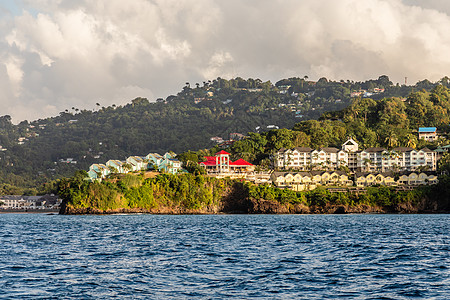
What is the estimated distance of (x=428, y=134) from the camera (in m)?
189

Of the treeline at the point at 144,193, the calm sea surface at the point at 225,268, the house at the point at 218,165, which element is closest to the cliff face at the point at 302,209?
the treeline at the point at 144,193

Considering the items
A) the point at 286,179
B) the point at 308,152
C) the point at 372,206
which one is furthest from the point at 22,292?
the point at 308,152

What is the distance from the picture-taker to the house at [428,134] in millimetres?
188375

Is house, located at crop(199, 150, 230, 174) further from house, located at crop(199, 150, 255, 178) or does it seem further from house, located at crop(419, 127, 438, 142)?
house, located at crop(419, 127, 438, 142)

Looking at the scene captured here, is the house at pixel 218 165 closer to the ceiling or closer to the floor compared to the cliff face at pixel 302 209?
closer to the ceiling

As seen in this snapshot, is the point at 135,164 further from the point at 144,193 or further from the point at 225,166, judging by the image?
the point at 225,166

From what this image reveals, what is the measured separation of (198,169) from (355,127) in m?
77.8

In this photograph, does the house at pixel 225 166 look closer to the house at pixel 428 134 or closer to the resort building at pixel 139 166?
the resort building at pixel 139 166

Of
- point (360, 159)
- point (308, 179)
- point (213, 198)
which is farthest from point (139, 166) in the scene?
Result: point (360, 159)

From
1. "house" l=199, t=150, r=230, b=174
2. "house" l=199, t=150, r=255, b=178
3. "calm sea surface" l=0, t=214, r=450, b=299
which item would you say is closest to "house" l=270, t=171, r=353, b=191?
"house" l=199, t=150, r=255, b=178

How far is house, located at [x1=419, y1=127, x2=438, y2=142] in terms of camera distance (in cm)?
18838

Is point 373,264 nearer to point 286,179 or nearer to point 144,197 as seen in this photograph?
point 144,197

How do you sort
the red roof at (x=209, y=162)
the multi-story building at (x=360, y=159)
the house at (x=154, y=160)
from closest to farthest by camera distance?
1. the red roof at (x=209, y=162)
2. the house at (x=154, y=160)
3. the multi-story building at (x=360, y=159)

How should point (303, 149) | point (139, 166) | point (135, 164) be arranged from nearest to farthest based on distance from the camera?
point (135, 164) → point (139, 166) → point (303, 149)
